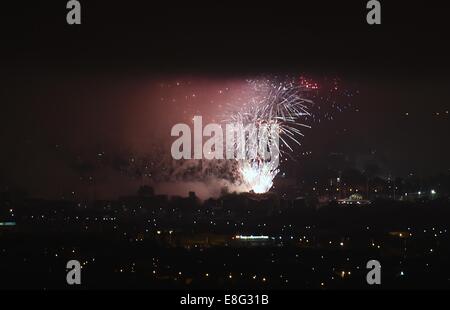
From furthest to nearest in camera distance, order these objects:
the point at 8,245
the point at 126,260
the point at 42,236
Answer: the point at 42,236 < the point at 8,245 < the point at 126,260

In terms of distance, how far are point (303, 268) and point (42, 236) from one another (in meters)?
24.7

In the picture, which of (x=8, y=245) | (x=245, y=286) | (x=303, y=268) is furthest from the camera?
(x=8, y=245)

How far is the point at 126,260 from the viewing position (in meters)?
44.2

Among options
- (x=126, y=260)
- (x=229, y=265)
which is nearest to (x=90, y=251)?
(x=126, y=260)

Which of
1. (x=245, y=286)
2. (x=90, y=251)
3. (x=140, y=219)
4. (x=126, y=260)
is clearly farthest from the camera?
(x=140, y=219)

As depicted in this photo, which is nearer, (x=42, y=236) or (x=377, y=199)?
(x=42, y=236)

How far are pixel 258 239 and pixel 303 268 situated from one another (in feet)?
64.7

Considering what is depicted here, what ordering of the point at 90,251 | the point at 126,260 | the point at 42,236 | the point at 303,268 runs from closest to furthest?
the point at 303,268 → the point at 126,260 → the point at 90,251 → the point at 42,236

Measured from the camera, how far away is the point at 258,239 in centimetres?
5909
